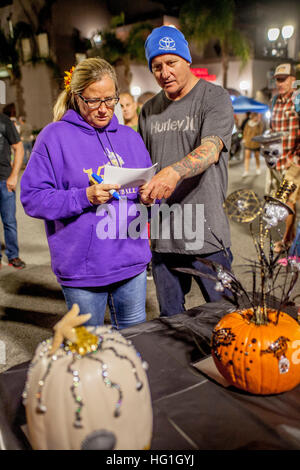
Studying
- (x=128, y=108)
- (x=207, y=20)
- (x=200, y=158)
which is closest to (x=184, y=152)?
(x=200, y=158)

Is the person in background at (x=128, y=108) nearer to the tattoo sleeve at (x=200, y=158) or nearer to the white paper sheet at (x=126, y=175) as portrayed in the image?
the tattoo sleeve at (x=200, y=158)

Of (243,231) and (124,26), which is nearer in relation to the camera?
(243,231)

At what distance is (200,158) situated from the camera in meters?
1.66

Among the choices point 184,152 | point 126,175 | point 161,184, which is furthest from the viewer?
point 184,152

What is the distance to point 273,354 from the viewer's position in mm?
1059

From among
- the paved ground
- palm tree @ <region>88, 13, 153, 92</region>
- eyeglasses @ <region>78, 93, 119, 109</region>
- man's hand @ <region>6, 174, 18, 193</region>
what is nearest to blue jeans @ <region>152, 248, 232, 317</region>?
the paved ground

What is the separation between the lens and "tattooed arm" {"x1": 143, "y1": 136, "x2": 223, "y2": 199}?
1525mm

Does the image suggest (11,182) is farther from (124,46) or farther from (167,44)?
(124,46)

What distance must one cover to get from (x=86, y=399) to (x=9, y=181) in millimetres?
3754

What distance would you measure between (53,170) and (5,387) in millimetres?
787

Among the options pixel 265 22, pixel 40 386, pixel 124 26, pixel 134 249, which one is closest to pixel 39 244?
pixel 134 249

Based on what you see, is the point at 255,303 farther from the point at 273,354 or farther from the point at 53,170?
the point at 53,170

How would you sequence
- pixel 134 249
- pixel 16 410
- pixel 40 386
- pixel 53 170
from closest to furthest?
pixel 40 386, pixel 16 410, pixel 53 170, pixel 134 249

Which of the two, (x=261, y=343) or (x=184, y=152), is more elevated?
(x=184, y=152)
